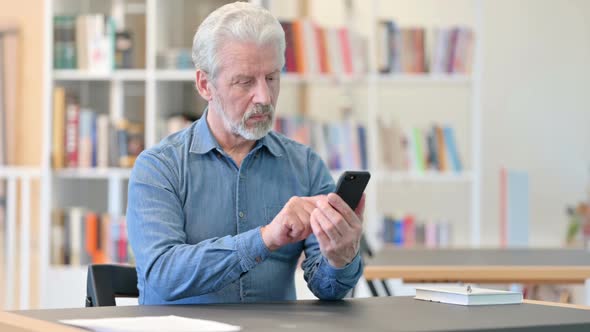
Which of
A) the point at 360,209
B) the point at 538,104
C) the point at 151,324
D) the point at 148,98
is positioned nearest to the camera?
the point at 151,324

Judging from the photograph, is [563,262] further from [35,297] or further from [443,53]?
[35,297]

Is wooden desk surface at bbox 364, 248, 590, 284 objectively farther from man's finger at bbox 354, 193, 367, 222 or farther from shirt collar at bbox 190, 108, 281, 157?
man's finger at bbox 354, 193, 367, 222

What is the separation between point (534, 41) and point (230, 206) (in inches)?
145

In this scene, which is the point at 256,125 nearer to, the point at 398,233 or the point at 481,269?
the point at 481,269

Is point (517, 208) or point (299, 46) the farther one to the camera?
point (517, 208)

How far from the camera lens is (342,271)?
1.96 meters

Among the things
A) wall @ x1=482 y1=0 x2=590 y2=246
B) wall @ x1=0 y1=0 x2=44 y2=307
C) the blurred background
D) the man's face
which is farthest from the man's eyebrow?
wall @ x1=482 y1=0 x2=590 y2=246

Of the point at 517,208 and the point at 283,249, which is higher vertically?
the point at 283,249

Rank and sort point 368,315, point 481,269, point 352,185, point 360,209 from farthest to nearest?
point 481,269 → point 360,209 → point 352,185 → point 368,315

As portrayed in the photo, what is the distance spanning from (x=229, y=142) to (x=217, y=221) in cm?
20

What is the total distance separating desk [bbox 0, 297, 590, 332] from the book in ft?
0.10

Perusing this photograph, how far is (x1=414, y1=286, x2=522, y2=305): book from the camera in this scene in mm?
1841

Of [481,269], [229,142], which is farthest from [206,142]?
[481,269]

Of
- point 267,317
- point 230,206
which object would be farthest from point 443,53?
point 267,317
